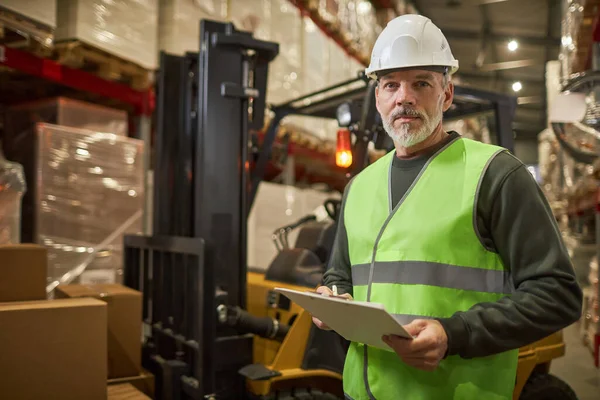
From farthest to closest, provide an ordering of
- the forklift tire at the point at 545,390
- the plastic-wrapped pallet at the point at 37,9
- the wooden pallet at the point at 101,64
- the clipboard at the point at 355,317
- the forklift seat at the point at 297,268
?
the wooden pallet at the point at 101,64
the plastic-wrapped pallet at the point at 37,9
the forklift seat at the point at 297,268
the forklift tire at the point at 545,390
the clipboard at the point at 355,317

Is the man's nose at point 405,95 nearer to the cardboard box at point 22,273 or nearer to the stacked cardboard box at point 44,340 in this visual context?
the stacked cardboard box at point 44,340

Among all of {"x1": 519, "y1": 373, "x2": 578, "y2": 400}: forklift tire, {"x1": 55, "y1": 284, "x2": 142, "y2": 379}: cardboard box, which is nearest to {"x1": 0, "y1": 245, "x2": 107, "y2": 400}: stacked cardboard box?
{"x1": 55, "y1": 284, "x2": 142, "y2": 379}: cardboard box

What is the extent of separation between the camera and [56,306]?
2344 mm

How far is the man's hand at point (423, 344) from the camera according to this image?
1.35 meters

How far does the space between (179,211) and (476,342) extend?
8.00 feet

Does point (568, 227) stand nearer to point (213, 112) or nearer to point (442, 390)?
point (213, 112)

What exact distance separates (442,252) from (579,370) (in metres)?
3.63

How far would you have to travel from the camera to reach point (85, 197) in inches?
176

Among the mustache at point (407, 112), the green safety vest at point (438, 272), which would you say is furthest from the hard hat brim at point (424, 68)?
the green safety vest at point (438, 272)

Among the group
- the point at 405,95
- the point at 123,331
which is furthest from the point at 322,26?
the point at 405,95

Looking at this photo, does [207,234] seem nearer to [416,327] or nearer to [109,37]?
[416,327]

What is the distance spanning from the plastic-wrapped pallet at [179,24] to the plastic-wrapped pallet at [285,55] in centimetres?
127

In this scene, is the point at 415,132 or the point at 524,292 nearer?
the point at 524,292

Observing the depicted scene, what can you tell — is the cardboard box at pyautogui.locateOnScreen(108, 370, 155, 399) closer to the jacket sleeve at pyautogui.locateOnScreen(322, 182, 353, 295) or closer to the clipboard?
the jacket sleeve at pyautogui.locateOnScreen(322, 182, 353, 295)
